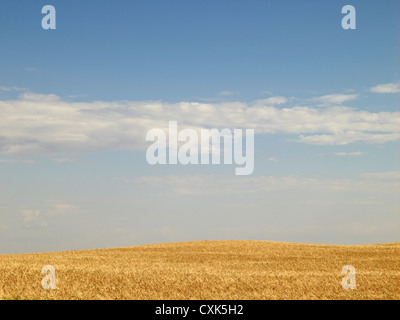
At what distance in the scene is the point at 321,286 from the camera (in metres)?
28.8

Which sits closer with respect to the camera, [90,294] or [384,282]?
[90,294]

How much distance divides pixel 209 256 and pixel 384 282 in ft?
72.4

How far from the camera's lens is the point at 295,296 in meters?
25.8

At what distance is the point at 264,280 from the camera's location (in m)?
30.6

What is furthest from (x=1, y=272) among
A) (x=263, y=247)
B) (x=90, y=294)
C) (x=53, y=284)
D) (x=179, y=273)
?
(x=263, y=247)
